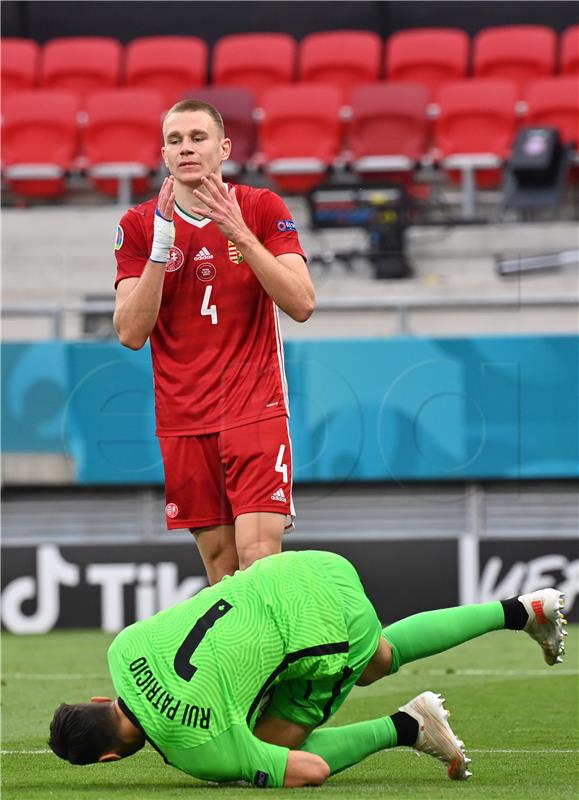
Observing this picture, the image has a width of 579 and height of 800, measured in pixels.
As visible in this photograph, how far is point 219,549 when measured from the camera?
5.59m

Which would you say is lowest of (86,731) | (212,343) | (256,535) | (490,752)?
(490,752)

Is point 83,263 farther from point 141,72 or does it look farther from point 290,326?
point 141,72

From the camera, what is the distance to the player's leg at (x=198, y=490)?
18.1 ft

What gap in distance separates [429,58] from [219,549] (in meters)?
11.7

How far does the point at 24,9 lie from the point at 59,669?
11.6 meters

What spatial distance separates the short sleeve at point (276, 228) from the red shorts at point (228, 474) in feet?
2.02

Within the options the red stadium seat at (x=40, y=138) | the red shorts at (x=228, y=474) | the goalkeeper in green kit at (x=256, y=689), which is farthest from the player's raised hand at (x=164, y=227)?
the red stadium seat at (x=40, y=138)

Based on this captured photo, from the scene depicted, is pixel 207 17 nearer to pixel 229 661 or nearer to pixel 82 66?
pixel 82 66

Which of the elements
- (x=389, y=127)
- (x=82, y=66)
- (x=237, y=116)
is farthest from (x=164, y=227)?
(x=82, y=66)

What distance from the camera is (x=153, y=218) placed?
5.50 m

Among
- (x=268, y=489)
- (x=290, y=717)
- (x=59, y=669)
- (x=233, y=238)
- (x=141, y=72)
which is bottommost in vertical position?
(x=59, y=669)

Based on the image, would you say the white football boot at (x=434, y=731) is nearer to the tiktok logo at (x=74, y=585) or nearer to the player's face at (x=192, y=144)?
the player's face at (x=192, y=144)

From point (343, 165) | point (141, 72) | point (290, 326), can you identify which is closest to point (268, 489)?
point (290, 326)

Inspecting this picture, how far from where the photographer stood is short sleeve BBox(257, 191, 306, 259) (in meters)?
5.40
